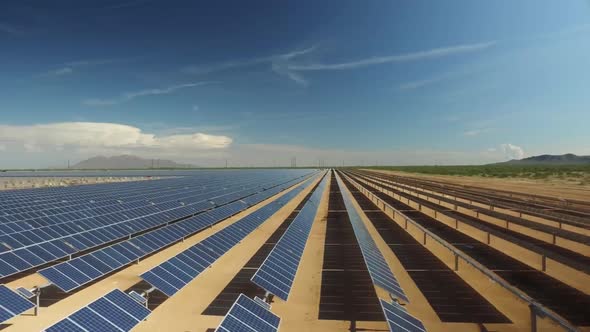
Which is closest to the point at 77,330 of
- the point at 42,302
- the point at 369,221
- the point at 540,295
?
the point at 42,302

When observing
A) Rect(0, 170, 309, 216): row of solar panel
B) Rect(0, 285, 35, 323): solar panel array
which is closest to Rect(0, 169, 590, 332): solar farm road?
Rect(0, 285, 35, 323): solar panel array

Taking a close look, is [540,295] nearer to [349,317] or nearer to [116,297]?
[349,317]

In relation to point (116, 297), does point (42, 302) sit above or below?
below

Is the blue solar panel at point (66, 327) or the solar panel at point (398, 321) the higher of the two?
the blue solar panel at point (66, 327)

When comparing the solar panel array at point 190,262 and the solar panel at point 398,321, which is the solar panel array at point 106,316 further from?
the solar panel at point 398,321

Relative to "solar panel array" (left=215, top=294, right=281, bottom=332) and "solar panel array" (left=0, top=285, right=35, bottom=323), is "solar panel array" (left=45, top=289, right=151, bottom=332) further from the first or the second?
"solar panel array" (left=215, top=294, right=281, bottom=332)

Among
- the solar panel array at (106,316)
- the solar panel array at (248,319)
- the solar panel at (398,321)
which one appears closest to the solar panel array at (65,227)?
the solar panel array at (106,316)
